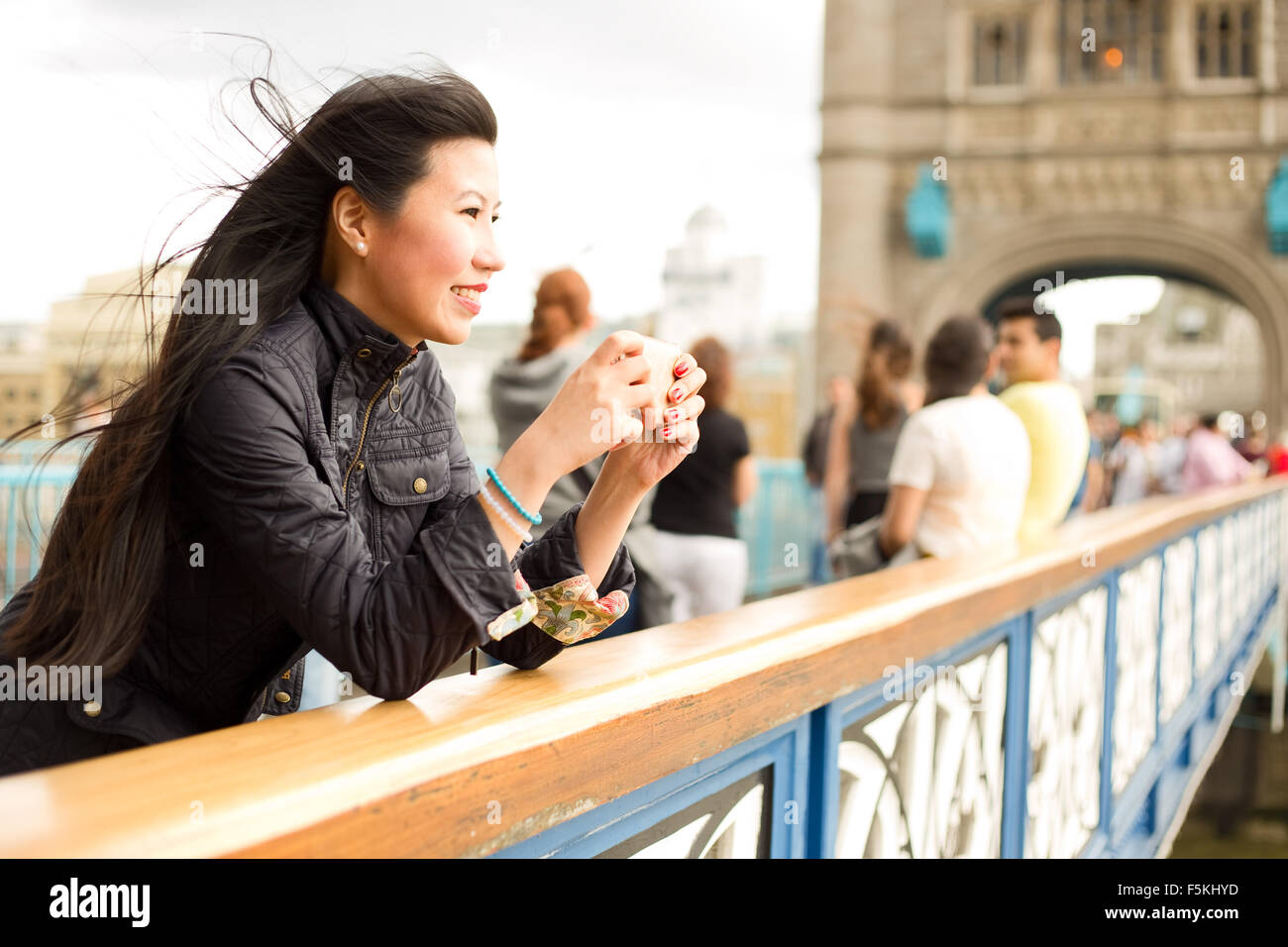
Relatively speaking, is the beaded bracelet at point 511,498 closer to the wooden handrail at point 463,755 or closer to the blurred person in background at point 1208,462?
the wooden handrail at point 463,755

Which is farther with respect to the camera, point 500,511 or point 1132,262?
point 1132,262

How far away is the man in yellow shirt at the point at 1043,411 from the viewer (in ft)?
A: 12.0

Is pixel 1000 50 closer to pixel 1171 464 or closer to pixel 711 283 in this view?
pixel 1171 464

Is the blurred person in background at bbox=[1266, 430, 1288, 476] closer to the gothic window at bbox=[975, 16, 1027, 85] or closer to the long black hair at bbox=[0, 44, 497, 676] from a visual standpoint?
the gothic window at bbox=[975, 16, 1027, 85]

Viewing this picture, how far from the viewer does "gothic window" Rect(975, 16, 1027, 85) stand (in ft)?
53.5

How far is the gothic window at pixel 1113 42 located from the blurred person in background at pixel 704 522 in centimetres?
1381

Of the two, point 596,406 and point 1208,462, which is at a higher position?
point 596,406

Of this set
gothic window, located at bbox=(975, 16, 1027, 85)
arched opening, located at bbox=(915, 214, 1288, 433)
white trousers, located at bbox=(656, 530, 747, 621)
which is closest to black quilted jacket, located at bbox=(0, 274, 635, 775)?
white trousers, located at bbox=(656, 530, 747, 621)

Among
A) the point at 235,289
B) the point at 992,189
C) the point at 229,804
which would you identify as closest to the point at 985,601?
the point at 235,289

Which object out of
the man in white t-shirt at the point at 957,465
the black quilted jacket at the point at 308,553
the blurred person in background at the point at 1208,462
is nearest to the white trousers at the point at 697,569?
the man in white t-shirt at the point at 957,465

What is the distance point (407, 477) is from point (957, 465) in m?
2.16

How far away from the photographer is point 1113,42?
16078 millimetres

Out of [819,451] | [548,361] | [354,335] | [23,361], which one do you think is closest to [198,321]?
[354,335]

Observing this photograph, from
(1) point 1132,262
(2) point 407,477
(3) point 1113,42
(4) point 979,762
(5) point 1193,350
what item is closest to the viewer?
(2) point 407,477
